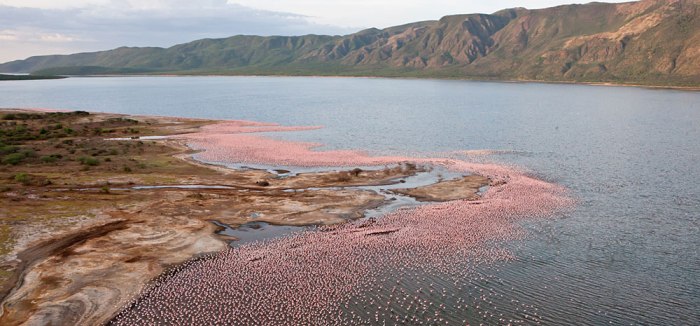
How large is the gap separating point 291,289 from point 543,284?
1711cm

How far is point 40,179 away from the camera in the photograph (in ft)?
203

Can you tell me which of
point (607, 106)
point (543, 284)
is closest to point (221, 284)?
point (543, 284)

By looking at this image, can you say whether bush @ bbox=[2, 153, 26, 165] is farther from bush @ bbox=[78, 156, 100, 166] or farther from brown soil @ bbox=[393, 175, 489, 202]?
brown soil @ bbox=[393, 175, 489, 202]

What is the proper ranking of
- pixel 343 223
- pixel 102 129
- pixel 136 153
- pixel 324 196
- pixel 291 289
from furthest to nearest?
pixel 102 129
pixel 136 153
pixel 324 196
pixel 343 223
pixel 291 289

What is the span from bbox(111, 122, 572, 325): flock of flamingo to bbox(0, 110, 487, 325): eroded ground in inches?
126

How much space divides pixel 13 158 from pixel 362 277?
61546 millimetres

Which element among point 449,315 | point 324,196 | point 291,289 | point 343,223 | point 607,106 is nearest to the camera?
point 449,315

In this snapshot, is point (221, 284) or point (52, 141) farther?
point (52, 141)

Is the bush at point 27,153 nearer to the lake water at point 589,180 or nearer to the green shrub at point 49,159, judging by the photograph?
the green shrub at point 49,159

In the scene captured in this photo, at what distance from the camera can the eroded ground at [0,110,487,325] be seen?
33.7 metres

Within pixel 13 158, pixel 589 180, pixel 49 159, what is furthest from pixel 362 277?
pixel 13 158

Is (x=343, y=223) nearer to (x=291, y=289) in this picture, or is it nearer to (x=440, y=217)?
(x=440, y=217)

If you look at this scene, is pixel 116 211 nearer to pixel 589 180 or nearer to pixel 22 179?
pixel 22 179

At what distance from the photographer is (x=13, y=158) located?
7325 centimetres
